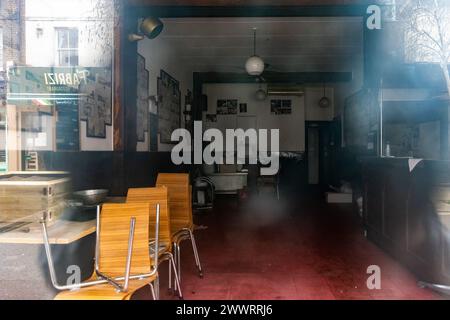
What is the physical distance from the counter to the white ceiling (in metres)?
2.74

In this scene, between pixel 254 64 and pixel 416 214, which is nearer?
pixel 416 214

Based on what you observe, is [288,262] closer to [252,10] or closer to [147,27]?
[252,10]

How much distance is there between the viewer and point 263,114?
9.95 m

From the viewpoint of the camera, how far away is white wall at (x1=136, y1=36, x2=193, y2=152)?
17.0ft

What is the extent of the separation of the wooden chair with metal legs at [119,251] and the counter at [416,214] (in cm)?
230

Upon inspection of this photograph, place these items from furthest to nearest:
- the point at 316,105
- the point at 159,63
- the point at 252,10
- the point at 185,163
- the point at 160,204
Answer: the point at 316,105 < the point at 185,163 < the point at 159,63 < the point at 252,10 < the point at 160,204

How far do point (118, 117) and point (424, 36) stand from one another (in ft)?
11.6

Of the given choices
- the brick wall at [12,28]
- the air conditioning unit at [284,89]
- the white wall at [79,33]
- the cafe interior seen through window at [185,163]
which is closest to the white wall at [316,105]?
the air conditioning unit at [284,89]

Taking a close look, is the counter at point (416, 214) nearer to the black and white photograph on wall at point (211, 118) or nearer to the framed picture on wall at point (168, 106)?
the framed picture on wall at point (168, 106)

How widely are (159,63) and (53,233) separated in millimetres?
4444

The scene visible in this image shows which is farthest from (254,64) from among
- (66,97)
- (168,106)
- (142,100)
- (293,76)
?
(66,97)

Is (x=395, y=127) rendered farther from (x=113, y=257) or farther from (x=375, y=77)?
(x=113, y=257)

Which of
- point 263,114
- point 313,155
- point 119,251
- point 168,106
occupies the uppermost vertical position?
point 263,114

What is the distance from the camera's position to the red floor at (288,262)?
2.79 meters
